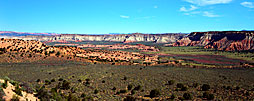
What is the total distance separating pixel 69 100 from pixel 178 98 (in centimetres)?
1131

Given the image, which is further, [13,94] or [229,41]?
[229,41]

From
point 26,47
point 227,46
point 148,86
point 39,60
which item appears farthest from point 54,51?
point 227,46

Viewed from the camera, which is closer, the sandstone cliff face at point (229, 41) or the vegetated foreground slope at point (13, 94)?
the vegetated foreground slope at point (13, 94)

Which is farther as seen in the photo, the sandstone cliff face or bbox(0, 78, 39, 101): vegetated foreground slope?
the sandstone cliff face

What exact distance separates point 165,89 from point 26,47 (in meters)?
55.4

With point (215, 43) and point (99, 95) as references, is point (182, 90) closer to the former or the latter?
point (99, 95)

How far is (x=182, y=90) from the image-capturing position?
23406 millimetres

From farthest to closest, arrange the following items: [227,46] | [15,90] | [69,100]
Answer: [227,46]
[69,100]
[15,90]

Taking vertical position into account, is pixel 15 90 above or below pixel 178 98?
above

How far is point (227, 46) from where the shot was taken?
127 metres

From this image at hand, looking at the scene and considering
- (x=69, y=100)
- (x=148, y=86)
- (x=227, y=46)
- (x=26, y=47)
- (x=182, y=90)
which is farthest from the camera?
(x=227, y=46)

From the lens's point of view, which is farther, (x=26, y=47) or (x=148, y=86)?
(x=26, y=47)

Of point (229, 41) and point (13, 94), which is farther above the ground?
point (229, 41)

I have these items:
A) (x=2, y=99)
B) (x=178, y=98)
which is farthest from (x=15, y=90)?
(x=178, y=98)
